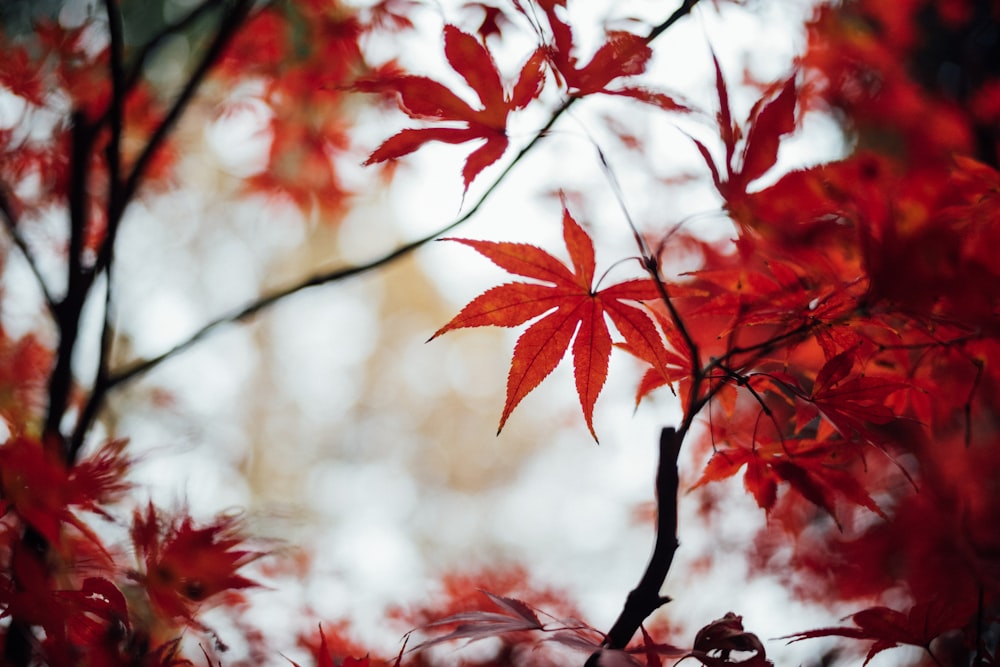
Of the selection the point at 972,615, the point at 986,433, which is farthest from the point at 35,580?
the point at 986,433

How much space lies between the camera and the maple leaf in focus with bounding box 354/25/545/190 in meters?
0.62

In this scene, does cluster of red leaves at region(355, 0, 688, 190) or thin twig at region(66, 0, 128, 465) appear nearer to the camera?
cluster of red leaves at region(355, 0, 688, 190)

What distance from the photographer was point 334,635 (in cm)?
134

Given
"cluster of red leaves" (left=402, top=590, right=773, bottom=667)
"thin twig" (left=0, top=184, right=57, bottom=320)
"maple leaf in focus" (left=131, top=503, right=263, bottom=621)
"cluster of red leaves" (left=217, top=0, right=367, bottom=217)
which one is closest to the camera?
"cluster of red leaves" (left=402, top=590, right=773, bottom=667)

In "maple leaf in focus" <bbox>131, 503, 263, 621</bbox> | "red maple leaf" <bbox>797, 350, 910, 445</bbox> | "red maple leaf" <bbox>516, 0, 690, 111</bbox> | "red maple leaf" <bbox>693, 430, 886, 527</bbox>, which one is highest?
"red maple leaf" <bbox>516, 0, 690, 111</bbox>

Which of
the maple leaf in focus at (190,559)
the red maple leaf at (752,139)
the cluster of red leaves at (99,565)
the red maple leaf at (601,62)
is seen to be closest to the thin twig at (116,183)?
the cluster of red leaves at (99,565)

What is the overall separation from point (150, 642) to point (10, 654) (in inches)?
7.5

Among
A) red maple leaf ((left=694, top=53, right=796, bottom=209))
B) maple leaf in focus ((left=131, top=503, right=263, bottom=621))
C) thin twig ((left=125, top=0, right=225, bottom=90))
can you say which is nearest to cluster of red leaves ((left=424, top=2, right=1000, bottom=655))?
red maple leaf ((left=694, top=53, right=796, bottom=209))

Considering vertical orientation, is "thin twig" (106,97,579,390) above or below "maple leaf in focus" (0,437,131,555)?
above

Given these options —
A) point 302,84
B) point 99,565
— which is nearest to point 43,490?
point 99,565

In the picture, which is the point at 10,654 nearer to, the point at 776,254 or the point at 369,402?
the point at 776,254

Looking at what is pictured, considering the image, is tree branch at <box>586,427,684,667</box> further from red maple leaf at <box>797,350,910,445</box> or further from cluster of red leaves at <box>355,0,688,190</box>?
cluster of red leaves at <box>355,0,688,190</box>

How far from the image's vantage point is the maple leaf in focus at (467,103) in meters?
0.62

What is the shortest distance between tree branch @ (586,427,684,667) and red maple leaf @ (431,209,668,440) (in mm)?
75
